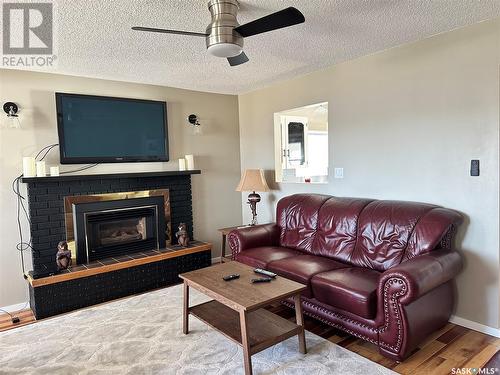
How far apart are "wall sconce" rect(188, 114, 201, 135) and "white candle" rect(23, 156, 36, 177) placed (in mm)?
1900

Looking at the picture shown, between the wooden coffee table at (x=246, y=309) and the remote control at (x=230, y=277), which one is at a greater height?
the remote control at (x=230, y=277)

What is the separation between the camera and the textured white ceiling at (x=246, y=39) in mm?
2197

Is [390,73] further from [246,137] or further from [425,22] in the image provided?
[246,137]

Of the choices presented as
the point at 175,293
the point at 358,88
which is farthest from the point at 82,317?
the point at 358,88

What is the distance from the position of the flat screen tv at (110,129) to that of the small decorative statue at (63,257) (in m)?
0.90

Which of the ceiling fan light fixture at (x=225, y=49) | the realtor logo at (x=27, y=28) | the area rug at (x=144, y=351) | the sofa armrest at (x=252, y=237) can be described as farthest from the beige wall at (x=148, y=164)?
the ceiling fan light fixture at (x=225, y=49)

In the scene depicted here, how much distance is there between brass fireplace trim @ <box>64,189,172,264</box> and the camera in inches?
141

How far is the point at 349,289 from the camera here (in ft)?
7.79

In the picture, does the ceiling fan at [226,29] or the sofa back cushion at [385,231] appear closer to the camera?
the ceiling fan at [226,29]

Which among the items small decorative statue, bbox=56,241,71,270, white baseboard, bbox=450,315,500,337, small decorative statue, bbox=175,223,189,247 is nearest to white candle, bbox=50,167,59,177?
small decorative statue, bbox=56,241,71,270

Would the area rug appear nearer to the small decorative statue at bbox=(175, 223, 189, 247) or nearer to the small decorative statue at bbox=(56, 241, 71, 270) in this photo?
the small decorative statue at bbox=(56, 241, 71, 270)

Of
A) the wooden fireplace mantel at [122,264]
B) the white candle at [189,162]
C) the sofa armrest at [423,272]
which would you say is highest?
the white candle at [189,162]

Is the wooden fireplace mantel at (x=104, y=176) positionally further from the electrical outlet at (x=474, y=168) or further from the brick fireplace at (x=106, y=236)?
the electrical outlet at (x=474, y=168)

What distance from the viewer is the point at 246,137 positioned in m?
4.99
